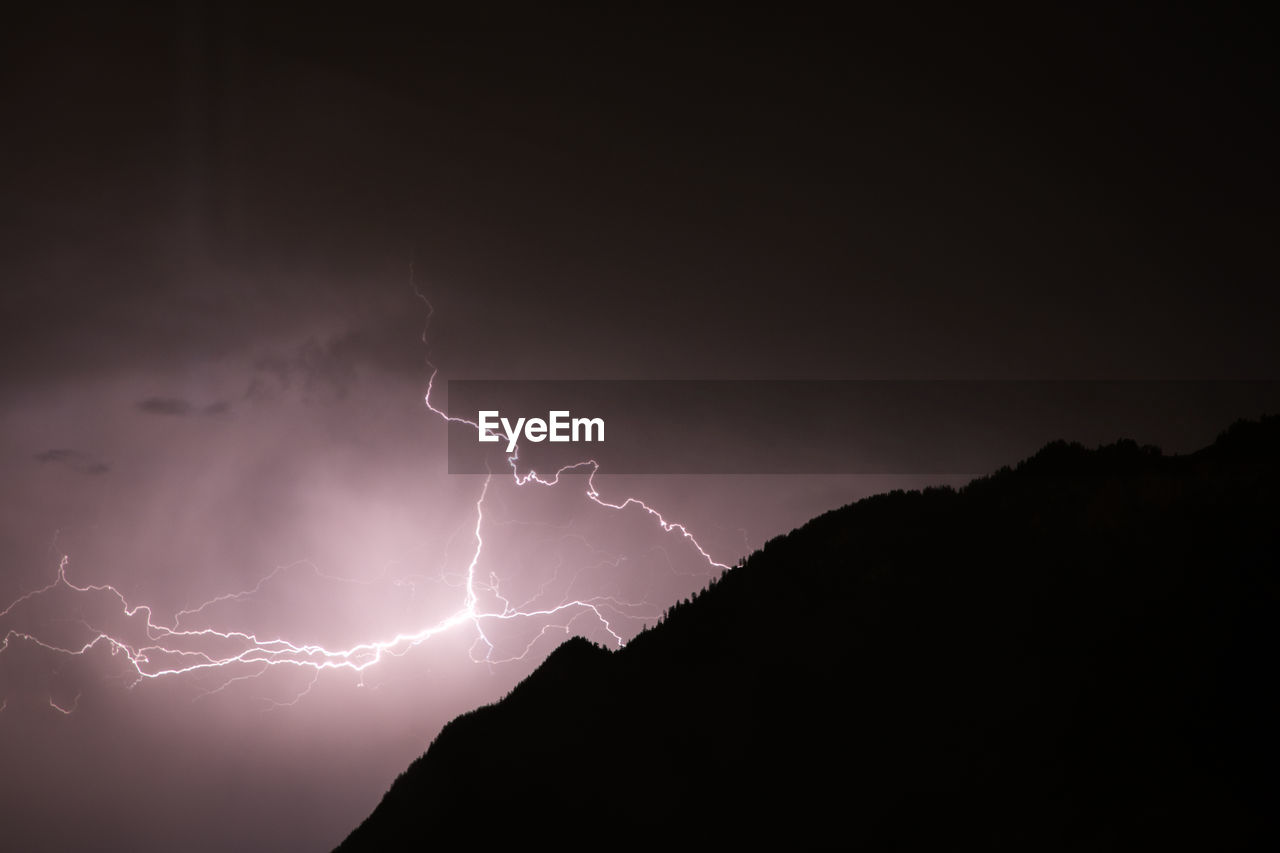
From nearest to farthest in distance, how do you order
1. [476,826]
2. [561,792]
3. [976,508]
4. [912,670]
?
[912,670] → [976,508] → [561,792] → [476,826]

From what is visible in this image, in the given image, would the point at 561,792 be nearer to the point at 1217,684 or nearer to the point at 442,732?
the point at 442,732

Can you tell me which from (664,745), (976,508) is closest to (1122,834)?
(976,508)

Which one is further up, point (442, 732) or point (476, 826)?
point (442, 732)

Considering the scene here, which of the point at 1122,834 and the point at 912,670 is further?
the point at 912,670

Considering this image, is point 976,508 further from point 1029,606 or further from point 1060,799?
point 1060,799

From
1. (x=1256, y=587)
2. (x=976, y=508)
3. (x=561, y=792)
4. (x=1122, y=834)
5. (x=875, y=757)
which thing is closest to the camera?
(x=1122, y=834)

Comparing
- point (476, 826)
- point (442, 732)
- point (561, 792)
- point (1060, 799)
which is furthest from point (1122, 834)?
point (442, 732)

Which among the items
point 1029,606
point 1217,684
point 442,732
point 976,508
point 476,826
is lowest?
point 476,826
